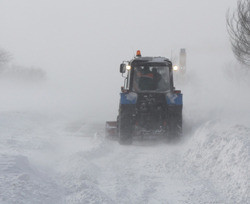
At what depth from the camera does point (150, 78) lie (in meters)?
8.44

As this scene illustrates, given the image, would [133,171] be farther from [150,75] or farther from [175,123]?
[150,75]

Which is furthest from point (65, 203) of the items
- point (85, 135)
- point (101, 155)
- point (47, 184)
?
point (85, 135)

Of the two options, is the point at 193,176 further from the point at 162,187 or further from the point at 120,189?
the point at 120,189

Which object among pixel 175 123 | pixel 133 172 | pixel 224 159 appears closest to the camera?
pixel 224 159

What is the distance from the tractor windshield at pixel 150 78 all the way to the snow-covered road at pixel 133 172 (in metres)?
1.72

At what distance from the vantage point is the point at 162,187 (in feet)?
15.3

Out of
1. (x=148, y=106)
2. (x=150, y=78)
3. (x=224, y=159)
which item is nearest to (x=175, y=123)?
(x=148, y=106)

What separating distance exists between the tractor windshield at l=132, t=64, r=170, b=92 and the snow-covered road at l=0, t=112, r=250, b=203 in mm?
1723

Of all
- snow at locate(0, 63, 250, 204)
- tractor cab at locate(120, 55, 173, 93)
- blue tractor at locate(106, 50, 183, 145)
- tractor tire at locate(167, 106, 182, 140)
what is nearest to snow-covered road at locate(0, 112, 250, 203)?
snow at locate(0, 63, 250, 204)

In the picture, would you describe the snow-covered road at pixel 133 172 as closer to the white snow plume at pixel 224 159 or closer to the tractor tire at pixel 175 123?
the white snow plume at pixel 224 159

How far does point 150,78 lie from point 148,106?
0.89 m

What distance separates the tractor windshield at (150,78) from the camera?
8.38 metres

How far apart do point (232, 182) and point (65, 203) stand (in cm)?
250

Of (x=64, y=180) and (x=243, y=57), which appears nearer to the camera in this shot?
(x=64, y=180)
